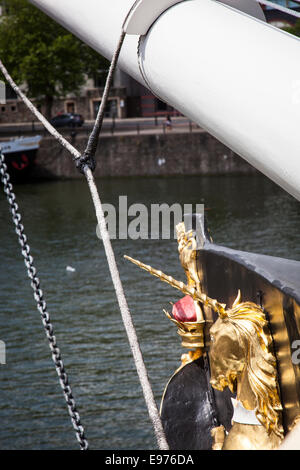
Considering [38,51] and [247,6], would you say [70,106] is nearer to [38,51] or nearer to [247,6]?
[38,51]

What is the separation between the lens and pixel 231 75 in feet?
7.76

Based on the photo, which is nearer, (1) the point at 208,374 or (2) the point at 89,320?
(1) the point at 208,374

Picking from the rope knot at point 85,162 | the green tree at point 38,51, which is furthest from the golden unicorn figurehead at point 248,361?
the green tree at point 38,51

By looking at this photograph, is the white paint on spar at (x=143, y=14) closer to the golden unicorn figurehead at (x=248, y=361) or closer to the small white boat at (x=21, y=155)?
the golden unicorn figurehead at (x=248, y=361)

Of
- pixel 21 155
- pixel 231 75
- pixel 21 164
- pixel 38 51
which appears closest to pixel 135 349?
pixel 231 75

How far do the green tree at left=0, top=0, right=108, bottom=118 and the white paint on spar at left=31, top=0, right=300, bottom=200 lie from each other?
38.9m

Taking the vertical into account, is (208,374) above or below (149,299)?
above

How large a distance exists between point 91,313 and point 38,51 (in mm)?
29154

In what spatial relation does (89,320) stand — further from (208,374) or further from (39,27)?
(39,27)

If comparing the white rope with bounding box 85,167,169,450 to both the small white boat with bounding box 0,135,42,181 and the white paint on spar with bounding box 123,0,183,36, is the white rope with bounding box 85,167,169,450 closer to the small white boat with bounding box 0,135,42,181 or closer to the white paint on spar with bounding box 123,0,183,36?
the white paint on spar with bounding box 123,0,183,36

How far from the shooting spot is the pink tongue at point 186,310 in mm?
5094

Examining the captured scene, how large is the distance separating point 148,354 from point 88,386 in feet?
4.35

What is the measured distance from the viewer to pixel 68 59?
4278 cm

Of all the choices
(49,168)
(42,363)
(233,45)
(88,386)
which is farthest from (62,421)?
(49,168)
